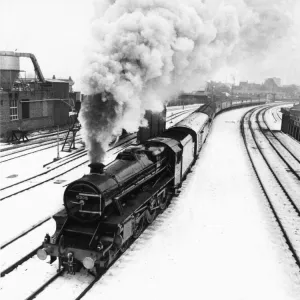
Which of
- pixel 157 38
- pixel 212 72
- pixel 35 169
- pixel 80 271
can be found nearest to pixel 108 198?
pixel 80 271

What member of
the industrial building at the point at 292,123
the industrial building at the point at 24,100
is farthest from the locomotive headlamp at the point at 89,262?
the industrial building at the point at 292,123

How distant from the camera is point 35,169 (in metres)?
18.8

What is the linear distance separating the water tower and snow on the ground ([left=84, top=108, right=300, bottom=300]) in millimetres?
19405

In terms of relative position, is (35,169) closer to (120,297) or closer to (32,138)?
(32,138)

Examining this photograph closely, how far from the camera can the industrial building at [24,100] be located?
26.8 meters

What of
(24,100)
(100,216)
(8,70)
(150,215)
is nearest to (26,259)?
(100,216)

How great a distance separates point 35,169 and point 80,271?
11523 mm

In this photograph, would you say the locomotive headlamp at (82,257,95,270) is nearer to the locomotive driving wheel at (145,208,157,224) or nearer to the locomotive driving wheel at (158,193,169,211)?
the locomotive driving wheel at (145,208,157,224)

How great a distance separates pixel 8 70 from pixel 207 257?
2489 centimetres

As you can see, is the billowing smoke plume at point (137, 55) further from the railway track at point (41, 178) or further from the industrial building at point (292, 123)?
the industrial building at point (292, 123)

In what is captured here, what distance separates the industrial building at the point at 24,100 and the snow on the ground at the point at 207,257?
1680cm

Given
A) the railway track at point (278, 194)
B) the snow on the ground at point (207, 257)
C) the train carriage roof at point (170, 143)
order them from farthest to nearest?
the train carriage roof at point (170, 143) → the railway track at point (278, 194) → the snow on the ground at point (207, 257)

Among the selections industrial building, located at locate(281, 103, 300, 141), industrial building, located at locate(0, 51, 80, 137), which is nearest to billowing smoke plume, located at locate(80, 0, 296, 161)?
industrial building, located at locate(0, 51, 80, 137)

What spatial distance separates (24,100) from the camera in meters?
28.7
